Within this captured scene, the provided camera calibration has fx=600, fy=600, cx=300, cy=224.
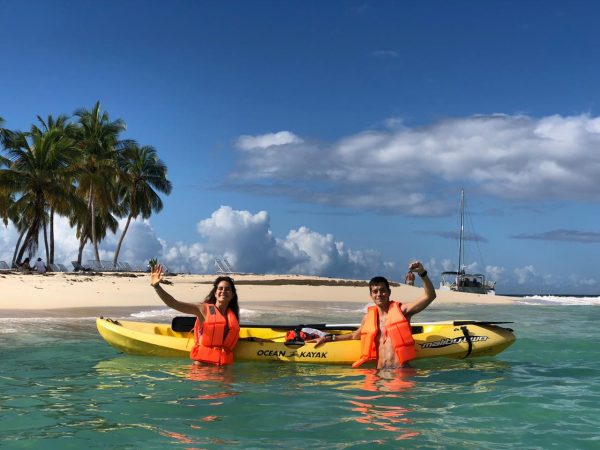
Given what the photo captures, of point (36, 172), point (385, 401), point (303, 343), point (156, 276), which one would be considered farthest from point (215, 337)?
point (36, 172)

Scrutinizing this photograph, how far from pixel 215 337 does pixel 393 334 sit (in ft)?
7.75

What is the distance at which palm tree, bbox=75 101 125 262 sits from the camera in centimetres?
4134

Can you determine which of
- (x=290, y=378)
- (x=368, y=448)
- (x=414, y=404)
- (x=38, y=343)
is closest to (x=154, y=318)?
(x=38, y=343)

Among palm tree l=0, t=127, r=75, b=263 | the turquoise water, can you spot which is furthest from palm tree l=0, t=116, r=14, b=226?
the turquoise water

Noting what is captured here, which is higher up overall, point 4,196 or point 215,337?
point 4,196

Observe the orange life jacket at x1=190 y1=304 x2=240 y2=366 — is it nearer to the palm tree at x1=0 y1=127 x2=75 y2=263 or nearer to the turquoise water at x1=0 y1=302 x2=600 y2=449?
the turquoise water at x1=0 y1=302 x2=600 y2=449

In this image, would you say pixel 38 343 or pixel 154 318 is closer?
pixel 38 343

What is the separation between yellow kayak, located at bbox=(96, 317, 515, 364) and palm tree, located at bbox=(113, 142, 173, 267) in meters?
41.0

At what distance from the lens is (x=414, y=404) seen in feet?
20.9

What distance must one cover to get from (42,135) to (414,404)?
3825 centimetres

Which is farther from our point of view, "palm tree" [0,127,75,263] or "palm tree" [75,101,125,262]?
"palm tree" [75,101,125,262]

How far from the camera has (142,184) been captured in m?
50.7

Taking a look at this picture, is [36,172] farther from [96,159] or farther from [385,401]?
[385,401]

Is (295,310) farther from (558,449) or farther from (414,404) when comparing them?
(558,449)
